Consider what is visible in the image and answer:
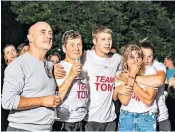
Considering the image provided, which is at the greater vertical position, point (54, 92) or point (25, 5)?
point (25, 5)

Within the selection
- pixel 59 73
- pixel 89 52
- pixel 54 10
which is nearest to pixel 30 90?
pixel 59 73

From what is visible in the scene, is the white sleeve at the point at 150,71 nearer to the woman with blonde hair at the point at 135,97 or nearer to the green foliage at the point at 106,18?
the woman with blonde hair at the point at 135,97

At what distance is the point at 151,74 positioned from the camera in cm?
499

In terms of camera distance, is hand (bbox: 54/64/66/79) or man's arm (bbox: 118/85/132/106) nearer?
hand (bbox: 54/64/66/79)

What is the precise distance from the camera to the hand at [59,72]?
4568 millimetres

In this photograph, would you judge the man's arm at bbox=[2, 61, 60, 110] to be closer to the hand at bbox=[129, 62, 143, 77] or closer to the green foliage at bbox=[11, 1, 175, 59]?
the hand at bbox=[129, 62, 143, 77]

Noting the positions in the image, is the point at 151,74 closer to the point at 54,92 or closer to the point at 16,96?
the point at 54,92

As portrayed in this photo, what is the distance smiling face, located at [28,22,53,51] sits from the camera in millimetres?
4008

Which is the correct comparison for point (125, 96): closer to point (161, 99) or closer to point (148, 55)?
point (148, 55)

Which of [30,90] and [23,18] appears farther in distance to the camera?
[23,18]

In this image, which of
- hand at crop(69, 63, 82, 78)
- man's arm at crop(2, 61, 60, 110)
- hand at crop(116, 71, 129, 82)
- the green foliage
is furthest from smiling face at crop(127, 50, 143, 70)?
the green foliage

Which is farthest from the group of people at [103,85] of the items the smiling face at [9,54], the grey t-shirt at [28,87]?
the smiling face at [9,54]

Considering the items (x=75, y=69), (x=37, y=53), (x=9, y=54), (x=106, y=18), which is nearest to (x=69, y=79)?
(x=75, y=69)

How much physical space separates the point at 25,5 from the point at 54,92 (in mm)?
7524
